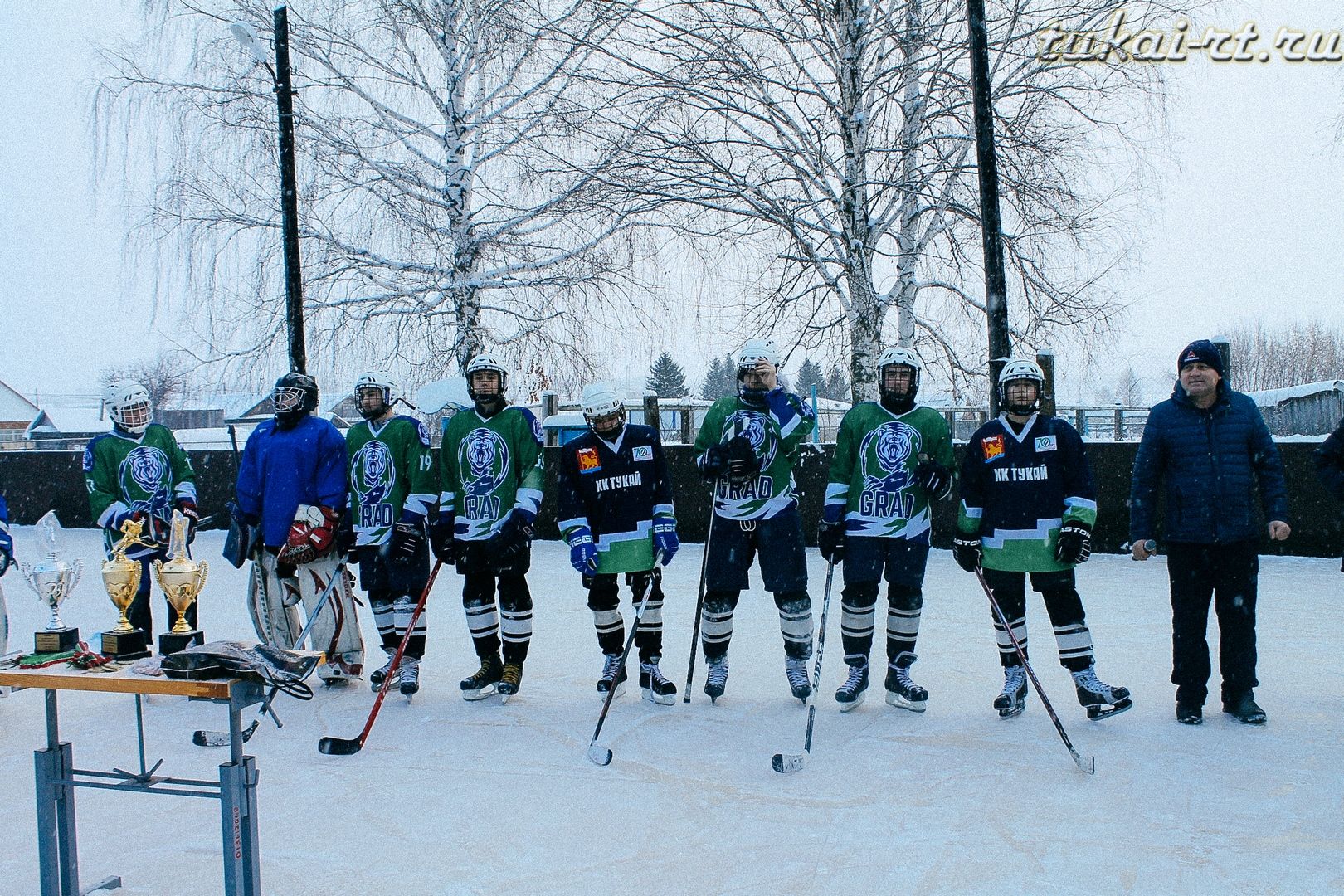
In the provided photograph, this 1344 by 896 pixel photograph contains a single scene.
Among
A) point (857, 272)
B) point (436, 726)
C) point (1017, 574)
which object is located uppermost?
point (857, 272)

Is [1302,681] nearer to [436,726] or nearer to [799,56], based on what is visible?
[436,726]

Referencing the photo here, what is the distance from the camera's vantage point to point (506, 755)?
4.27m

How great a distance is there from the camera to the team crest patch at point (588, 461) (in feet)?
16.4

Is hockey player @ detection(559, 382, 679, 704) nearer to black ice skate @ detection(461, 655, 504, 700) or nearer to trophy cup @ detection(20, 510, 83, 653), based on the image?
black ice skate @ detection(461, 655, 504, 700)

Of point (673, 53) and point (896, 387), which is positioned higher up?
point (673, 53)

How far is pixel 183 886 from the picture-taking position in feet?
10.1

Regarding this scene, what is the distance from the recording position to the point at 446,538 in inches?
205

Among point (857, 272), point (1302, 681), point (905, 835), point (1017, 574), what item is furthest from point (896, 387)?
point (857, 272)

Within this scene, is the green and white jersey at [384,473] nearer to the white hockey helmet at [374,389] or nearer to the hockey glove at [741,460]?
the white hockey helmet at [374,389]

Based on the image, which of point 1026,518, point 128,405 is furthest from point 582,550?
point 128,405

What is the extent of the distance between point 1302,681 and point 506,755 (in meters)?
3.99

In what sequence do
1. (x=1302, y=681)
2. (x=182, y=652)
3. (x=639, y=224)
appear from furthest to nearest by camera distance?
(x=639, y=224) < (x=1302, y=681) < (x=182, y=652)

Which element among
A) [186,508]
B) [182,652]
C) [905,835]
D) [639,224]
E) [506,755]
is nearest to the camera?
[182,652]

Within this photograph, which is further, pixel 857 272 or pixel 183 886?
pixel 857 272
